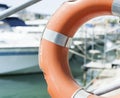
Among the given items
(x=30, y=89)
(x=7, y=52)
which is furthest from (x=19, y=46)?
(x=30, y=89)

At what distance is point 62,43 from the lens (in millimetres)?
2393

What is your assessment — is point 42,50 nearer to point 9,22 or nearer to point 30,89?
point 30,89

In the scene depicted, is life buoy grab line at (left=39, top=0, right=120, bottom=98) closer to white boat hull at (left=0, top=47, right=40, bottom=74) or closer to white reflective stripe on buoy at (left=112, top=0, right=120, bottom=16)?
white reflective stripe on buoy at (left=112, top=0, right=120, bottom=16)

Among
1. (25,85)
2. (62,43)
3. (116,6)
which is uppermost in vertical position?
(116,6)

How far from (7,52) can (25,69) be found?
74cm

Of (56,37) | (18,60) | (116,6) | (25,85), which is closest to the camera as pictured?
(116,6)

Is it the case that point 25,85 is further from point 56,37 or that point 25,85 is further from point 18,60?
point 56,37

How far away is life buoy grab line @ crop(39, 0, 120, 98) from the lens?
2.34m

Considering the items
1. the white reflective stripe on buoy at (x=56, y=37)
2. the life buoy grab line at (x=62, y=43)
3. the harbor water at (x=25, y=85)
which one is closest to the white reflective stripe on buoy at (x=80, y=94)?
the life buoy grab line at (x=62, y=43)

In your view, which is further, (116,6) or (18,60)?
(18,60)

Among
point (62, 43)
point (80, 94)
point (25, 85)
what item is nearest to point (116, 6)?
point (62, 43)

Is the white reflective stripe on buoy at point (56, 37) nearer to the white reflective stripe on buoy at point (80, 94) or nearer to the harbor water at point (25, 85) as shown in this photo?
the white reflective stripe on buoy at point (80, 94)

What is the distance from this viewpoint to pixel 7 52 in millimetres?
7789

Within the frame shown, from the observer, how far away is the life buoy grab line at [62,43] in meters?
2.34
